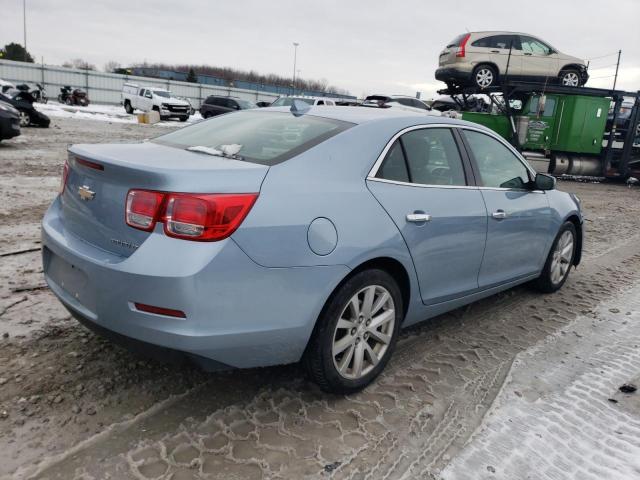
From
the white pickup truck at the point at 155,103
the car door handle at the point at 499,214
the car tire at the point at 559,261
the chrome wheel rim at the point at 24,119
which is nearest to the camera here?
the car door handle at the point at 499,214

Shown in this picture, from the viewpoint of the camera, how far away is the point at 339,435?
2607 mm

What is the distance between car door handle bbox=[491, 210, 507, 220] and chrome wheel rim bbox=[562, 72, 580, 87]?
13.3 metres

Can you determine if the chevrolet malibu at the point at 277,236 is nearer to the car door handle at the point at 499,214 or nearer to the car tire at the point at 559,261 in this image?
the car door handle at the point at 499,214

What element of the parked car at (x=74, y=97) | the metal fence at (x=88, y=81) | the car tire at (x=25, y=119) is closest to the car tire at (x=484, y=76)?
the car tire at (x=25, y=119)

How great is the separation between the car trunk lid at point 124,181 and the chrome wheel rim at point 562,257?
11.2ft

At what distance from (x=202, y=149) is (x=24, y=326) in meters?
1.77

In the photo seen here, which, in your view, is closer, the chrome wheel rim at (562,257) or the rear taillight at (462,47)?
the chrome wheel rim at (562,257)

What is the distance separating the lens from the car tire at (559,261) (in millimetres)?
4801

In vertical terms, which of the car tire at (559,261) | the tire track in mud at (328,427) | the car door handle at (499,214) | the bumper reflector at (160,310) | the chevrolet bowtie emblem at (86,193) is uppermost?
the chevrolet bowtie emblem at (86,193)

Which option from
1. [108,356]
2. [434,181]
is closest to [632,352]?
[434,181]

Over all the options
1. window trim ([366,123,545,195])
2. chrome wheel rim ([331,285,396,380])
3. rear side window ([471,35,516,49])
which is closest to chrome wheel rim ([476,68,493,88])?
rear side window ([471,35,516,49])

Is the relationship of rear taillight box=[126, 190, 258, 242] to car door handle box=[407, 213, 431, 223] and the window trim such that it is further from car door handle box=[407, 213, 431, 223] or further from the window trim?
car door handle box=[407, 213, 431, 223]

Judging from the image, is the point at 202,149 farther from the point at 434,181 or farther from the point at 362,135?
the point at 434,181

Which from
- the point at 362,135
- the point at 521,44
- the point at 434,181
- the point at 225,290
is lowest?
the point at 225,290
